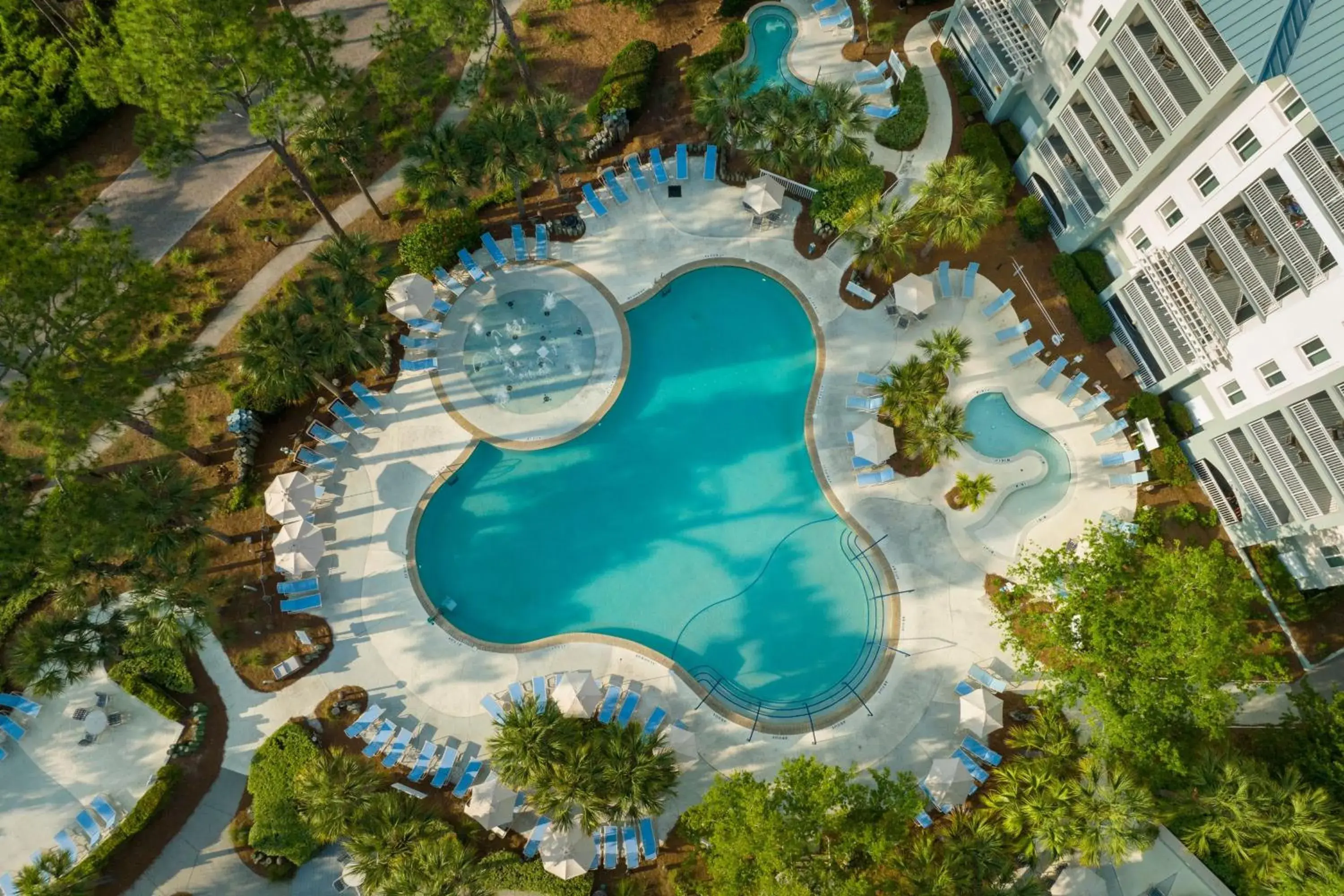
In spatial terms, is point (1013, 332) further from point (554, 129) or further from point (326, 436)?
point (326, 436)

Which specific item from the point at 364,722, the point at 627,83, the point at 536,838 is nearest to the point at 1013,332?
the point at 627,83

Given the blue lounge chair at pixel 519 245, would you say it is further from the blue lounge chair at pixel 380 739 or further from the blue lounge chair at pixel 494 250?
the blue lounge chair at pixel 380 739

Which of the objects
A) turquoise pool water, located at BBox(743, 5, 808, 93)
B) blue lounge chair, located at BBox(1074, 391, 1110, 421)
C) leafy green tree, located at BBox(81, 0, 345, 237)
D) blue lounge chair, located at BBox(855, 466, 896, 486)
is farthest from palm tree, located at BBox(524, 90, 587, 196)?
blue lounge chair, located at BBox(1074, 391, 1110, 421)

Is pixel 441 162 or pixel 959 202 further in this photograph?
pixel 441 162

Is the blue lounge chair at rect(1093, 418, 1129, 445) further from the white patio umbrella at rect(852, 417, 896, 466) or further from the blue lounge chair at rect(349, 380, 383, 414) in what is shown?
the blue lounge chair at rect(349, 380, 383, 414)

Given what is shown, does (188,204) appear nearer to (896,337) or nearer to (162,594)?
(162,594)

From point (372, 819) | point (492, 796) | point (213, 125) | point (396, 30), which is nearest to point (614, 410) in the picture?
point (492, 796)

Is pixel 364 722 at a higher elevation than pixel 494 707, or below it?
higher
